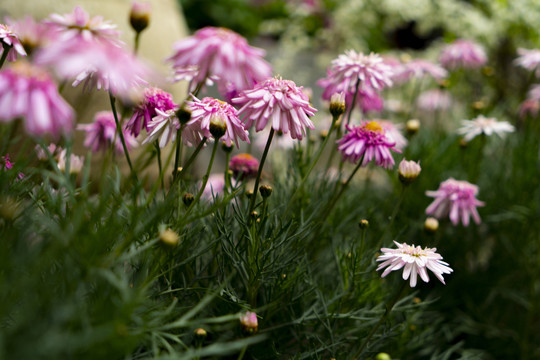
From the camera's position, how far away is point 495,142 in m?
1.48

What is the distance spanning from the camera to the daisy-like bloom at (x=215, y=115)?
561 mm

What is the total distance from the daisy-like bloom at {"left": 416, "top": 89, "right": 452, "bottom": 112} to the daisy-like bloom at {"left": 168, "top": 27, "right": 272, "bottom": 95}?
1173mm

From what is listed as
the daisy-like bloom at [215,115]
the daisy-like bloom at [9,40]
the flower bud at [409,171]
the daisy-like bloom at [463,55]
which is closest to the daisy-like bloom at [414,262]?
the flower bud at [409,171]

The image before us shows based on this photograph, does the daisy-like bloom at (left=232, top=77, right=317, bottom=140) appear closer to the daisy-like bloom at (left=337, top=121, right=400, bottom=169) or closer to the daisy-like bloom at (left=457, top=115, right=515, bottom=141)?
the daisy-like bloom at (left=337, top=121, right=400, bottom=169)

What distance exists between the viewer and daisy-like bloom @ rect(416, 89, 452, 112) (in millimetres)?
1495

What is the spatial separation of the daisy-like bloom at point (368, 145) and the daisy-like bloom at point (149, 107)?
26 cm

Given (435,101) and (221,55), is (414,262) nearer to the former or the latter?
(221,55)

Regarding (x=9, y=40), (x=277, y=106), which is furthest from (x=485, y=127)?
(x=9, y=40)

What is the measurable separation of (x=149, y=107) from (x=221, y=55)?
0.75ft

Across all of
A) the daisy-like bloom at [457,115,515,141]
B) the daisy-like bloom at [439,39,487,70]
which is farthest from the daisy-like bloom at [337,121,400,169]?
the daisy-like bloom at [439,39,487,70]

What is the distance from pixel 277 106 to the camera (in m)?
0.57

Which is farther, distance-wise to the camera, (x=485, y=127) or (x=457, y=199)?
(x=485, y=127)

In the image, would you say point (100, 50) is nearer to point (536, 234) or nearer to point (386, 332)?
point (386, 332)

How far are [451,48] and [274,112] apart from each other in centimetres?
105
